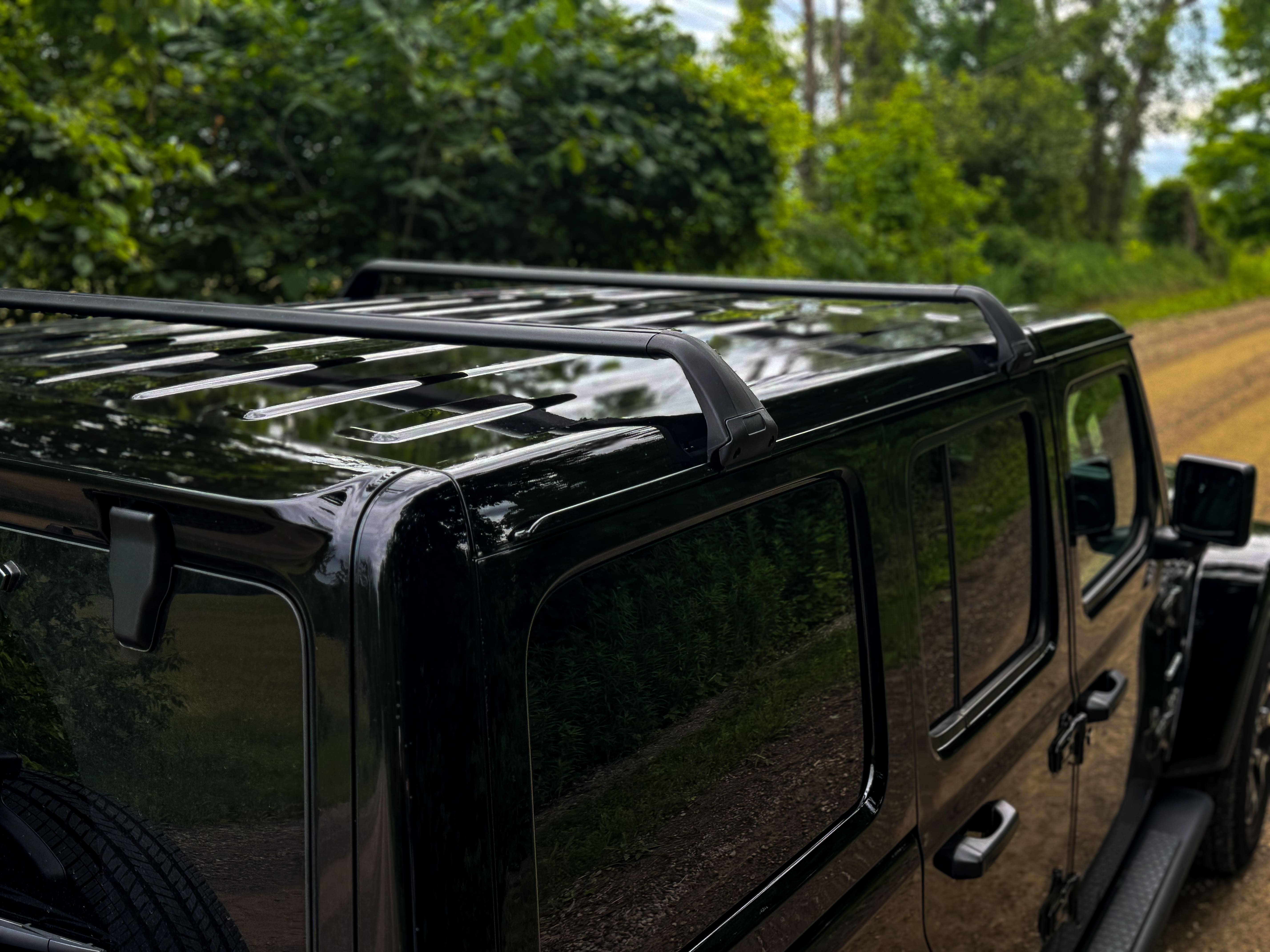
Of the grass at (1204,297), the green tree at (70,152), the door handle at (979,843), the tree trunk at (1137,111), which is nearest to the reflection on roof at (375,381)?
the door handle at (979,843)

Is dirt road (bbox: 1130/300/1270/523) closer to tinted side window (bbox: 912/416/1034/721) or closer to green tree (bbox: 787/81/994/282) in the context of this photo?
green tree (bbox: 787/81/994/282)

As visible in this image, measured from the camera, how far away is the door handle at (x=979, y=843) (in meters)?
1.94

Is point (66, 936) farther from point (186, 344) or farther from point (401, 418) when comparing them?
point (186, 344)

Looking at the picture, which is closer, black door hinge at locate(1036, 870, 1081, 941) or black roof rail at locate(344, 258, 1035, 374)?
black roof rail at locate(344, 258, 1035, 374)

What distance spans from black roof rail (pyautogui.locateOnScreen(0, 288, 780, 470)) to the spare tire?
610mm

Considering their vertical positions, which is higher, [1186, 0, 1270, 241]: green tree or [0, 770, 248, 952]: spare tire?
[1186, 0, 1270, 241]: green tree

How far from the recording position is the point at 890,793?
1774mm

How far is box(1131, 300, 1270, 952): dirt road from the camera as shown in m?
3.47

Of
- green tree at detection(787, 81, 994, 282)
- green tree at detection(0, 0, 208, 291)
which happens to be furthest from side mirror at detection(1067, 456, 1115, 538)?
green tree at detection(787, 81, 994, 282)

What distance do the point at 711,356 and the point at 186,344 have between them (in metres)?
0.93

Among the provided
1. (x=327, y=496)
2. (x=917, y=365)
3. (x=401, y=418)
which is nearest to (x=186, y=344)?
(x=401, y=418)

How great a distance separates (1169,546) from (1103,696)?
0.62 metres

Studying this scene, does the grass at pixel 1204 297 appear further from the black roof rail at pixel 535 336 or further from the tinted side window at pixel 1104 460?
the black roof rail at pixel 535 336

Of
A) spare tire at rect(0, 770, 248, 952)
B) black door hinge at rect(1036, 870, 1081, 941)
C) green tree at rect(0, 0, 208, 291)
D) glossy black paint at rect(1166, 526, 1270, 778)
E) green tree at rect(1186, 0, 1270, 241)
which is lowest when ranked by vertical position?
black door hinge at rect(1036, 870, 1081, 941)
